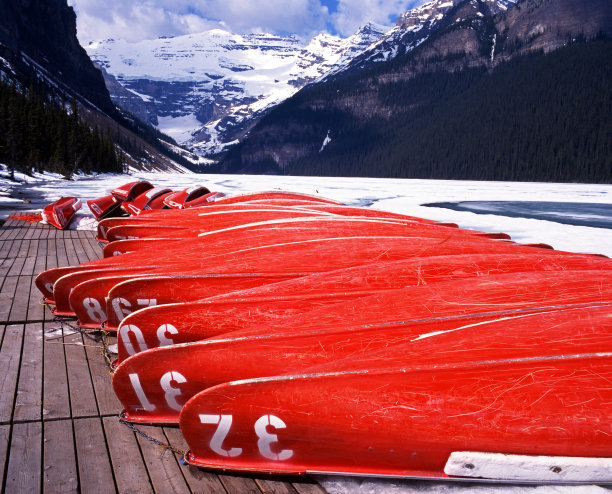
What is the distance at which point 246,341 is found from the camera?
9.48 feet

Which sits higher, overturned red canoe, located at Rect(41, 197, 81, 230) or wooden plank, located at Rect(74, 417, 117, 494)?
overturned red canoe, located at Rect(41, 197, 81, 230)

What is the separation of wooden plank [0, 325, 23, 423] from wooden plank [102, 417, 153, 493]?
631 millimetres

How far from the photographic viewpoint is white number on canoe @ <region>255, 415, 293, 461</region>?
2438 millimetres

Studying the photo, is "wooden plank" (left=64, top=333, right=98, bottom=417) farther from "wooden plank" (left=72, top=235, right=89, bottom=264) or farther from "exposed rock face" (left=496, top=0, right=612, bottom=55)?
"exposed rock face" (left=496, top=0, right=612, bottom=55)

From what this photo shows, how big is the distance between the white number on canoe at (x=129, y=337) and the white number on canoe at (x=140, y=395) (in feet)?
1.63

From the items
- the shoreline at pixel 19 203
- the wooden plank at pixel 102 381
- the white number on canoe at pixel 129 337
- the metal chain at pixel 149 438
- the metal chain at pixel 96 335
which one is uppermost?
the white number on canoe at pixel 129 337

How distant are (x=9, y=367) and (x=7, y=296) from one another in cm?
198

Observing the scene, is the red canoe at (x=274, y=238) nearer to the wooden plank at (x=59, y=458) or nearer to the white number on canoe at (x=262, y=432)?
the wooden plank at (x=59, y=458)

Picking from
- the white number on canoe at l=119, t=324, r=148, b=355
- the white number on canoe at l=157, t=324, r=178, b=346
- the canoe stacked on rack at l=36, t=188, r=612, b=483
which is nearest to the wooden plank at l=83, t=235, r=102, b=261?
the canoe stacked on rack at l=36, t=188, r=612, b=483

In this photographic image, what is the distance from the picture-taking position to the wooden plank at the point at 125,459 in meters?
2.33

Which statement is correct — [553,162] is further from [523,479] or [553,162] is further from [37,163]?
[523,479]

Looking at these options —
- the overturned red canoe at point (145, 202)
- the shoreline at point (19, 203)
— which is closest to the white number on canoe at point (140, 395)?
the overturned red canoe at point (145, 202)

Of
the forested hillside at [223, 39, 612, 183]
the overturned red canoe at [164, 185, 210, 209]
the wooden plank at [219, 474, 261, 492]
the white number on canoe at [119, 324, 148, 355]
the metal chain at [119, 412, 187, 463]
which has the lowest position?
the wooden plank at [219, 474, 261, 492]

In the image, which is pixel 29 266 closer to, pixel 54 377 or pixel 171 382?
pixel 54 377
